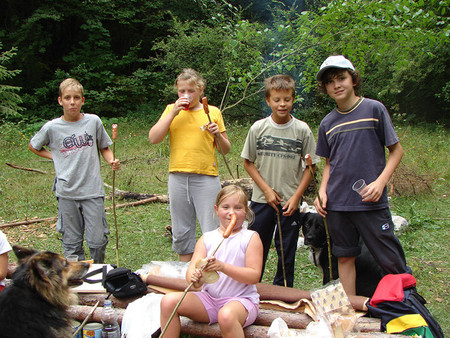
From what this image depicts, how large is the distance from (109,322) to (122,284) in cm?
34

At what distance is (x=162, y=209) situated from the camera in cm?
700

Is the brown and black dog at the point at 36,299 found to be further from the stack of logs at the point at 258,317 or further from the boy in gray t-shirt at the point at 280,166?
the boy in gray t-shirt at the point at 280,166

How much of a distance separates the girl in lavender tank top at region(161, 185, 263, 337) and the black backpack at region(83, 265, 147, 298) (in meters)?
0.64

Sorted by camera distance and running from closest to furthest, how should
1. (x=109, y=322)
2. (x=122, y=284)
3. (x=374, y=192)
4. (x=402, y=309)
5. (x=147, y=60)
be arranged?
(x=402, y=309)
(x=374, y=192)
(x=109, y=322)
(x=122, y=284)
(x=147, y=60)

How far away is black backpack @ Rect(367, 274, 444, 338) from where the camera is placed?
2.67 meters

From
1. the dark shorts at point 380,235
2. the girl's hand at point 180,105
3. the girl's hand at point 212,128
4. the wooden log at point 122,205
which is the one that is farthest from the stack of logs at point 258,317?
the wooden log at point 122,205

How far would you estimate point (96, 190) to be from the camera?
386 cm

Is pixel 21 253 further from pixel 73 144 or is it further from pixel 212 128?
pixel 212 128

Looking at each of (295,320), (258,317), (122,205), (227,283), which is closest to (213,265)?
(227,283)

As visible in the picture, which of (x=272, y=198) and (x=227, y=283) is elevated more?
(x=272, y=198)

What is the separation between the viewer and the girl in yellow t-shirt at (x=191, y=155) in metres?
3.68

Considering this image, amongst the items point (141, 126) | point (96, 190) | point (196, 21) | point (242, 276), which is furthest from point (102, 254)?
point (196, 21)

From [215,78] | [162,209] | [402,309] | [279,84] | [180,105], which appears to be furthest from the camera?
[215,78]

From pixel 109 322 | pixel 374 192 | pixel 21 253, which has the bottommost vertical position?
pixel 109 322
